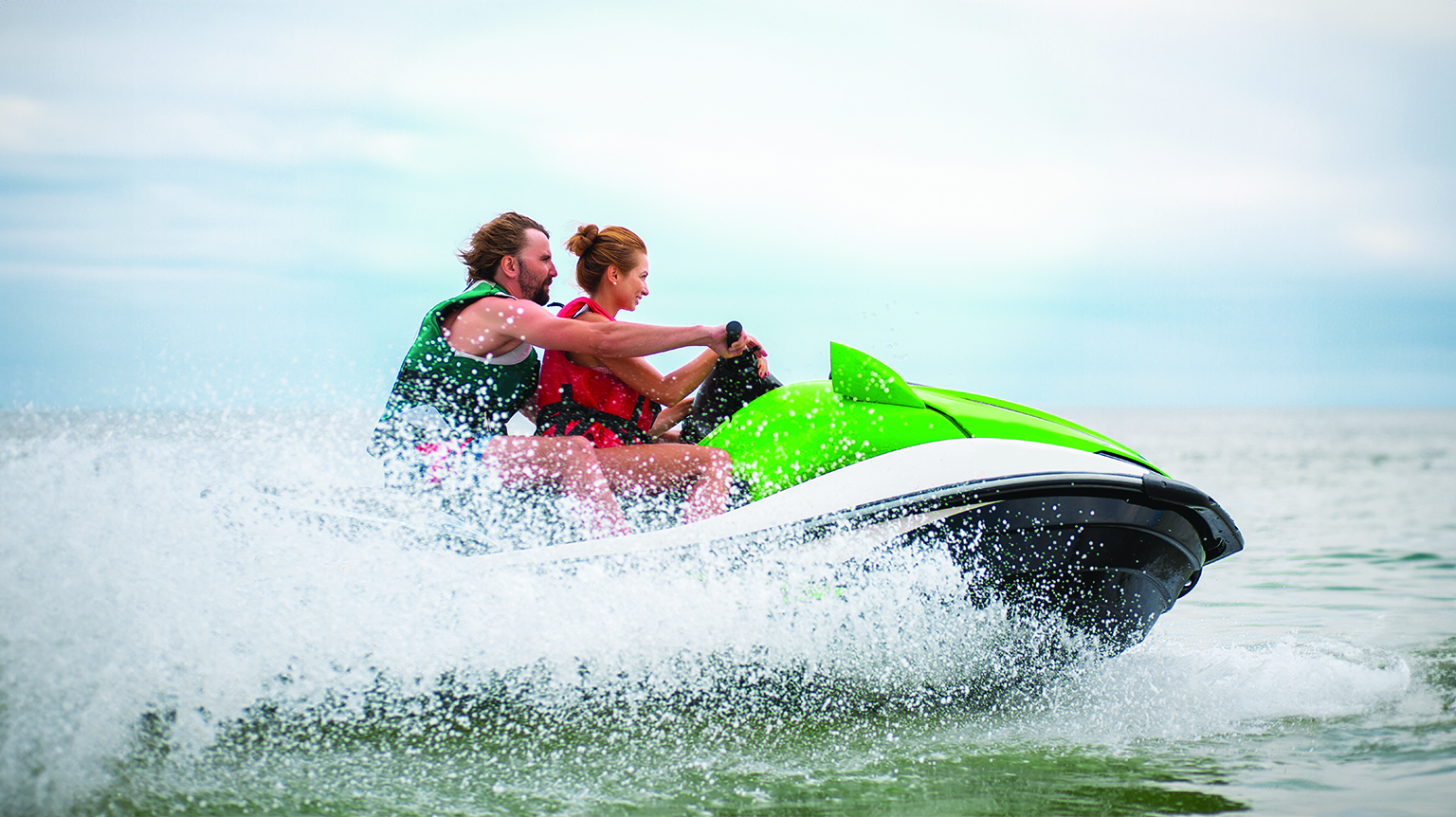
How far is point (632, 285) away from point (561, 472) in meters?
0.71

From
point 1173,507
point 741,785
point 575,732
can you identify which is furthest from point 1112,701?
point 575,732

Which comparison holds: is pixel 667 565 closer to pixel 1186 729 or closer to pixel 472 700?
pixel 472 700

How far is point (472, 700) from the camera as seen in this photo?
10.3ft

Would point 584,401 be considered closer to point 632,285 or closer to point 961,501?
point 632,285

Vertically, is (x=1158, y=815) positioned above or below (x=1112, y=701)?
below

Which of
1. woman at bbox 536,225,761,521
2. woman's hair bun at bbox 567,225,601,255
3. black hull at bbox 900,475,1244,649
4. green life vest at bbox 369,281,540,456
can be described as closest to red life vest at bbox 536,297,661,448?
woman at bbox 536,225,761,521

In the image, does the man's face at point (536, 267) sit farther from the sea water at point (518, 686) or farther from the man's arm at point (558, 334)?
the sea water at point (518, 686)

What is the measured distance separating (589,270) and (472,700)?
1.42m

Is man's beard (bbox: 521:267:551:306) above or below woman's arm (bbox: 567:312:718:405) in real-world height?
above

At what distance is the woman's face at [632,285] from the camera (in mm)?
3432

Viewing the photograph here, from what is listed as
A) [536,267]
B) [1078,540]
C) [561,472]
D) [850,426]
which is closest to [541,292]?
[536,267]

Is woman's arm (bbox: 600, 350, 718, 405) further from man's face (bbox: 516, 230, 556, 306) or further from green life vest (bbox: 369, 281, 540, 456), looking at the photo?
man's face (bbox: 516, 230, 556, 306)

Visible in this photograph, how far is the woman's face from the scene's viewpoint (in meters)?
3.43

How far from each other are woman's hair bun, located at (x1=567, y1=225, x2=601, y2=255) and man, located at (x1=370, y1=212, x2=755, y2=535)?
274mm
